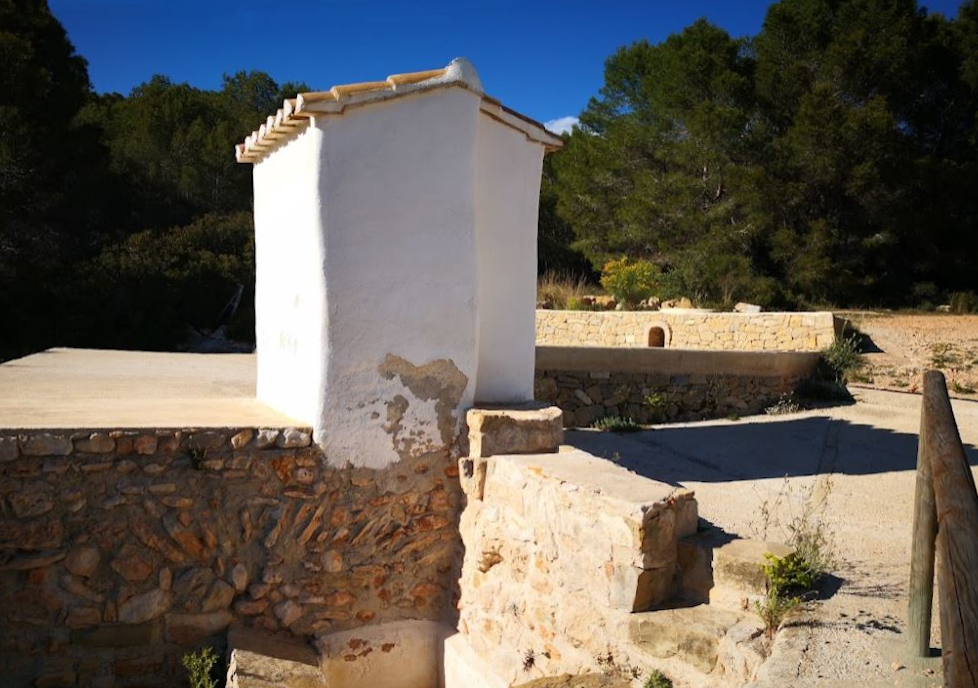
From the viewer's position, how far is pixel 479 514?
4.82m

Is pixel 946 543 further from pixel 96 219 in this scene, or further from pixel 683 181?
pixel 96 219

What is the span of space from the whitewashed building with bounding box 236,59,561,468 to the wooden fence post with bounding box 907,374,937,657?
2.86m

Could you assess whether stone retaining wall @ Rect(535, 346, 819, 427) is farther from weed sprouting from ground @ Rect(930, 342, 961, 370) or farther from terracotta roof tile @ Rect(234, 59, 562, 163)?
terracotta roof tile @ Rect(234, 59, 562, 163)

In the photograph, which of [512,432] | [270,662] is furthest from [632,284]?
[270,662]

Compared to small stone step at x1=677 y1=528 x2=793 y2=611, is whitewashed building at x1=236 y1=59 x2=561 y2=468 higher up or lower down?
higher up

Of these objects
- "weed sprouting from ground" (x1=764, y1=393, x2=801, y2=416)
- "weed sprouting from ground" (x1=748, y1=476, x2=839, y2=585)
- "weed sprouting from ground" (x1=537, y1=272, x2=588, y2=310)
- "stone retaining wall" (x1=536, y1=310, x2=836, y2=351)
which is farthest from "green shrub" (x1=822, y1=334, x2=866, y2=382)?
"weed sprouting from ground" (x1=537, y1=272, x2=588, y2=310)

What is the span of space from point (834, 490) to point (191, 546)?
5.52m

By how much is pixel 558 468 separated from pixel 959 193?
68.5 ft

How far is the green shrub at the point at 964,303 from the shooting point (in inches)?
731

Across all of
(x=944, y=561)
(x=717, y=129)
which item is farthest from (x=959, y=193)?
(x=944, y=561)

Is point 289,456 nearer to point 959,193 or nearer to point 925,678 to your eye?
point 925,678

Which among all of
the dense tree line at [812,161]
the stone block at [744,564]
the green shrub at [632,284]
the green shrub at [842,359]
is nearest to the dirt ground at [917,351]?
the green shrub at [842,359]

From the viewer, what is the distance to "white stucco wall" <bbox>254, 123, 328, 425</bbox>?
4.68 metres

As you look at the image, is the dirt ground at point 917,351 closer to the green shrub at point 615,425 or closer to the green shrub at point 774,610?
the green shrub at point 615,425
